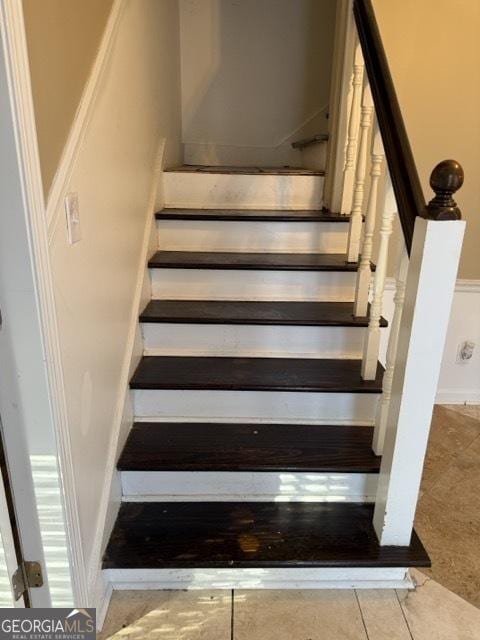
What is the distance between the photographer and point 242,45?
3.15 metres

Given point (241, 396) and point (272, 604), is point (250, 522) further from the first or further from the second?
point (241, 396)

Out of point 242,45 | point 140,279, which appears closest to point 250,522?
point 140,279

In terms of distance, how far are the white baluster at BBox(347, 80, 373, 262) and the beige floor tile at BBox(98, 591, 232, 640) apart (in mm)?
1411

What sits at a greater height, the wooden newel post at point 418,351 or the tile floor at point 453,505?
the wooden newel post at point 418,351

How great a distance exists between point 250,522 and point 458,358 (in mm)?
1811

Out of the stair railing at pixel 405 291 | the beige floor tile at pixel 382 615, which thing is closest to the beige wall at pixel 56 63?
the stair railing at pixel 405 291

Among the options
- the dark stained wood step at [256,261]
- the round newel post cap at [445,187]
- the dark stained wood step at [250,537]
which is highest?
the round newel post cap at [445,187]

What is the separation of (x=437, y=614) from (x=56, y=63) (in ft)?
6.05

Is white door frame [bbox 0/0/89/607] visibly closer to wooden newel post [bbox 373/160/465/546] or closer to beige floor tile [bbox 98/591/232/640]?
beige floor tile [bbox 98/591/232/640]

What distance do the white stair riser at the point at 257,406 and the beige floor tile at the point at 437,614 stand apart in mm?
583

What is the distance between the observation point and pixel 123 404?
1.63 metres

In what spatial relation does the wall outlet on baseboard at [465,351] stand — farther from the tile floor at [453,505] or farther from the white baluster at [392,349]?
the white baluster at [392,349]

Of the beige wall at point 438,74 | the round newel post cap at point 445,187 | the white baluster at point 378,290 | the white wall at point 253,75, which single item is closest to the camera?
the round newel post cap at point 445,187

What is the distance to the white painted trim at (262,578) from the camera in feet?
4.84
